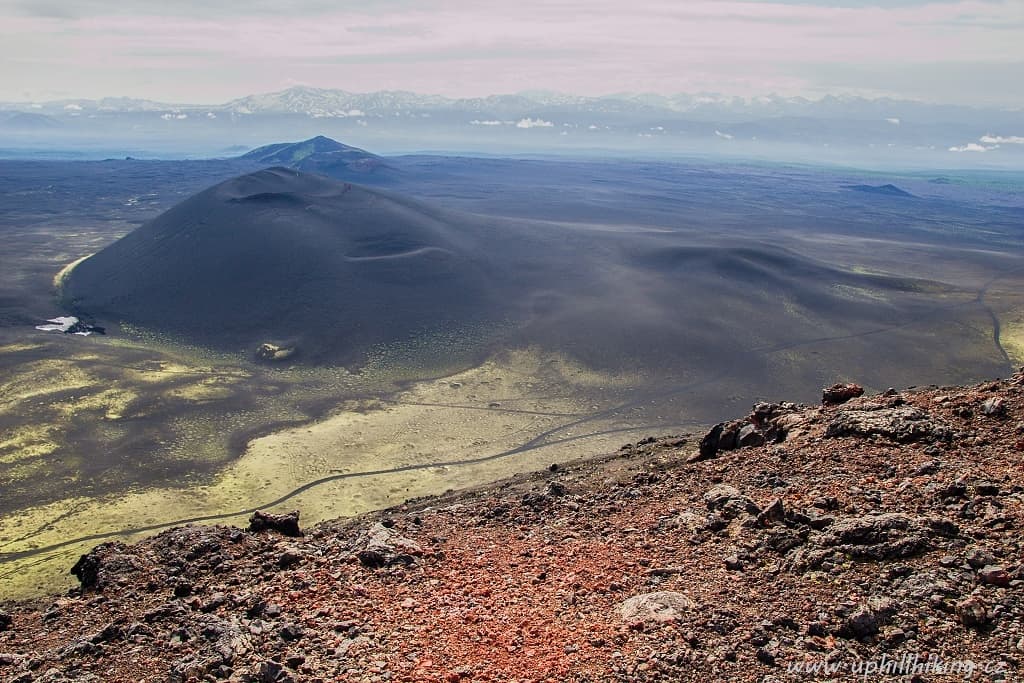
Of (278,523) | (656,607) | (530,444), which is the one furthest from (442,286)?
(656,607)

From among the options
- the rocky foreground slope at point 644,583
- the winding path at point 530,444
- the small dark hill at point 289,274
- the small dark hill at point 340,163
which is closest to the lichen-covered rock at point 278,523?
the rocky foreground slope at point 644,583

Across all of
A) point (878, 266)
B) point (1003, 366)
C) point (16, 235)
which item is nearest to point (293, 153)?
point (16, 235)

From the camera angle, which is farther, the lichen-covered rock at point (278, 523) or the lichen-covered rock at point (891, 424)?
the lichen-covered rock at point (278, 523)

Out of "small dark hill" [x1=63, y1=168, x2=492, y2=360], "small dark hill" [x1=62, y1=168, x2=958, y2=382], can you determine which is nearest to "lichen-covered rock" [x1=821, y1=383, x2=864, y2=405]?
"small dark hill" [x1=62, y1=168, x2=958, y2=382]

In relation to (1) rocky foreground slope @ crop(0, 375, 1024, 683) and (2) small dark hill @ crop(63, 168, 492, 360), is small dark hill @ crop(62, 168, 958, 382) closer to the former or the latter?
(2) small dark hill @ crop(63, 168, 492, 360)

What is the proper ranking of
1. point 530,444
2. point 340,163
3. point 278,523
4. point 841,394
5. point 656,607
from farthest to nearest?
point 340,163
point 530,444
point 841,394
point 278,523
point 656,607

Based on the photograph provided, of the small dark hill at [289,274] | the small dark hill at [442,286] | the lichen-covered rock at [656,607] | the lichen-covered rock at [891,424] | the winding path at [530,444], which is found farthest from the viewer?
the small dark hill at [289,274]

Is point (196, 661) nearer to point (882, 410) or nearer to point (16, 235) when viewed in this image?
point (882, 410)

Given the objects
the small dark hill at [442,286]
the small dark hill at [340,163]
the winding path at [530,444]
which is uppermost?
the small dark hill at [340,163]

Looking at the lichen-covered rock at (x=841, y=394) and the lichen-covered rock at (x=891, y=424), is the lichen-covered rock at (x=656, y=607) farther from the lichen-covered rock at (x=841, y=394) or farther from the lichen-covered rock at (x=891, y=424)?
the lichen-covered rock at (x=841, y=394)

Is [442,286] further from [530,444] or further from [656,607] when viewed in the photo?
[656,607]
